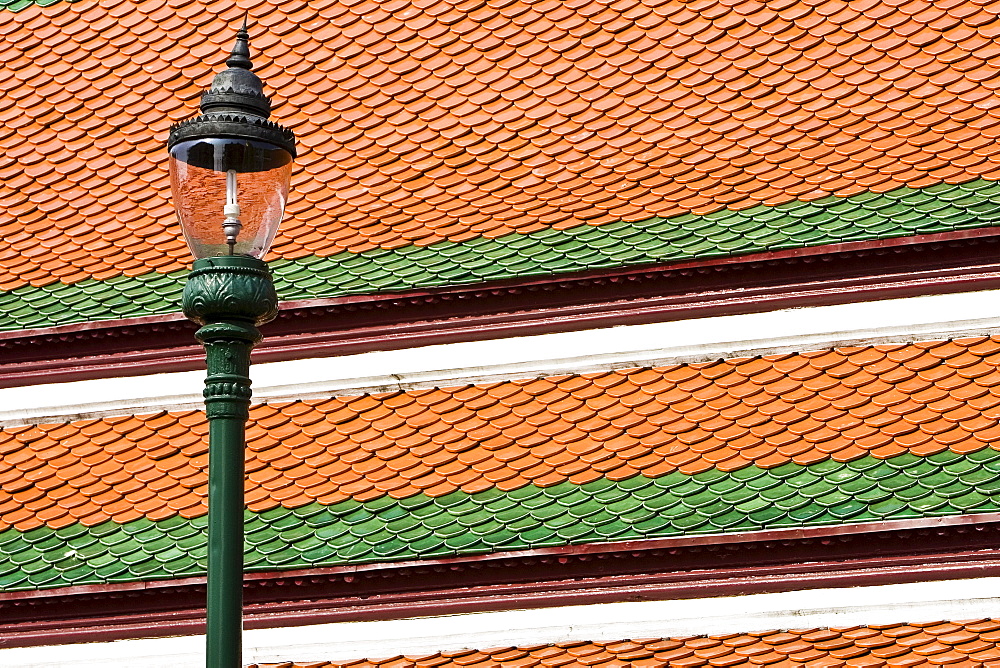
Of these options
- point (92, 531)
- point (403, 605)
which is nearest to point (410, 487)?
point (403, 605)

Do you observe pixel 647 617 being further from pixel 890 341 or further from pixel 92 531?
pixel 92 531

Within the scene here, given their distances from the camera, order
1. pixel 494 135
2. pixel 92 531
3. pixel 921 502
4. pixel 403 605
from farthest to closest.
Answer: pixel 494 135
pixel 92 531
pixel 403 605
pixel 921 502

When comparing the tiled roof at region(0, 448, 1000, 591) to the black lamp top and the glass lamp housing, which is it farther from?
the black lamp top

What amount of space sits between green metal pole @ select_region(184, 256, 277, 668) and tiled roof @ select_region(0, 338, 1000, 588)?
3.71m

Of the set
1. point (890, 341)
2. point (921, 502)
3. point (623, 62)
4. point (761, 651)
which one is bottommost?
point (761, 651)

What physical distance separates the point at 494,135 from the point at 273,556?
11.5ft

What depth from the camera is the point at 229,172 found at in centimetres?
580

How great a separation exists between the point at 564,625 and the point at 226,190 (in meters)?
4.28

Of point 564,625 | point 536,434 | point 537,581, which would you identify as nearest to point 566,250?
point 536,434

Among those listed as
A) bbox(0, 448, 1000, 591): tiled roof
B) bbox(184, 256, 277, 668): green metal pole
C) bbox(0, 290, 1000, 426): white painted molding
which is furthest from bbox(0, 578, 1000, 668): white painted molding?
bbox(184, 256, 277, 668): green metal pole

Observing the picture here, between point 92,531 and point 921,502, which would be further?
point 92,531

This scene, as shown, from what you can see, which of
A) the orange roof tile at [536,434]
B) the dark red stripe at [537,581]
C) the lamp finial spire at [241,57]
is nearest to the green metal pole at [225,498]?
the lamp finial spire at [241,57]

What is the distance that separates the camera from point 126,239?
1166cm

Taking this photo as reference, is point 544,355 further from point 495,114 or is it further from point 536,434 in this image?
point 495,114
